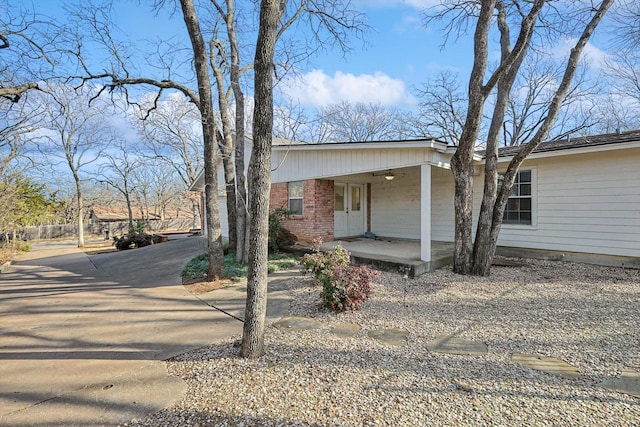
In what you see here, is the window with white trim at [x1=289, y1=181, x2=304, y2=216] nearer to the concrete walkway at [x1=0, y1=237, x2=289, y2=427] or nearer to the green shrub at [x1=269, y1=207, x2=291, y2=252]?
the green shrub at [x1=269, y1=207, x2=291, y2=252]

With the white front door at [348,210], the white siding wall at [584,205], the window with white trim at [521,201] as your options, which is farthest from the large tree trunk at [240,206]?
the window with white trim at [521,201]

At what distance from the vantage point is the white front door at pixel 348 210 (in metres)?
10.5

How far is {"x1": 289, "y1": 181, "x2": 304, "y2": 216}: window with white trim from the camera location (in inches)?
398

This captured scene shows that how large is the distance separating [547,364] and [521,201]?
668 centimetres

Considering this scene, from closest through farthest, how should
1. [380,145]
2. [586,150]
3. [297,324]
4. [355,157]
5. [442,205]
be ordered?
[297,324], [586,150], [380,145], [355,157], [442,205]

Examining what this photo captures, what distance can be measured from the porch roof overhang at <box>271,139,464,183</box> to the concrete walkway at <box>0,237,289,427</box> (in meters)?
3.12

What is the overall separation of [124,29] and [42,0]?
1493 mm

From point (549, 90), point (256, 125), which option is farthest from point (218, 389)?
point (549, 90)

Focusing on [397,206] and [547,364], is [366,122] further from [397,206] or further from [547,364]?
[547,364]

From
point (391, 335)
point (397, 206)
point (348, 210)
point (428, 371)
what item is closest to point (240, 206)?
point (348, 210)

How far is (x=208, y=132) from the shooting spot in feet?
21.7

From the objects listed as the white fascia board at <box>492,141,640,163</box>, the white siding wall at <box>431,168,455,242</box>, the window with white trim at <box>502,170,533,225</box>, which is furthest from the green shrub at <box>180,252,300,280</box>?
the white fascia board at <box>492,141,640,163</box>

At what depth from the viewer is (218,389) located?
106 inches

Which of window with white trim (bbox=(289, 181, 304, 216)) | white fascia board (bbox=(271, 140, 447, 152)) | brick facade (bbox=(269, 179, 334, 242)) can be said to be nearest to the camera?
white fascia board (bbox=(271, 140, 447, 152))
